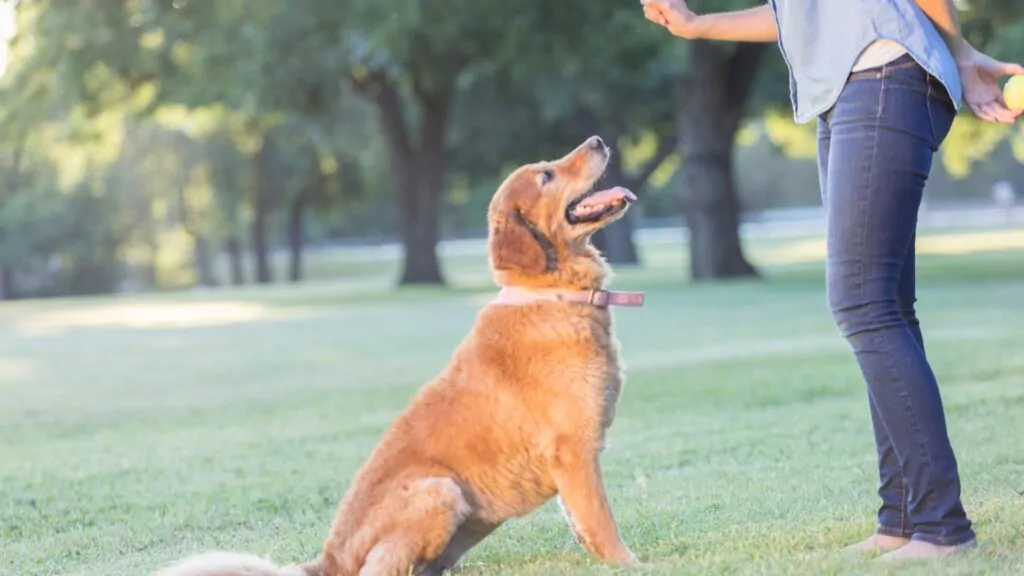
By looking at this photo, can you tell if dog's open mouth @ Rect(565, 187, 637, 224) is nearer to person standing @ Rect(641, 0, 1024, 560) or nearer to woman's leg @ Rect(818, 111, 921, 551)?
woman's leg @ Rect(818, 111, 921, 551)

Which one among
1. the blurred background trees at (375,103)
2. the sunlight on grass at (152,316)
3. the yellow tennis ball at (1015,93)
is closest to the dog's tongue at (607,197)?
the yellow tennis ball at (1015,93)

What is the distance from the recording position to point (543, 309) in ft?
15.8

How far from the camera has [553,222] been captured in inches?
197

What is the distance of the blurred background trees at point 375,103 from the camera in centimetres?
2627

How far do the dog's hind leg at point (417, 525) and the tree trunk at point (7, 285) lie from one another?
61530 mm

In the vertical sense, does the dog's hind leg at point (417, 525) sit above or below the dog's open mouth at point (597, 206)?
below

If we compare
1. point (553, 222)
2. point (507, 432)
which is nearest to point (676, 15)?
point (553, 222)

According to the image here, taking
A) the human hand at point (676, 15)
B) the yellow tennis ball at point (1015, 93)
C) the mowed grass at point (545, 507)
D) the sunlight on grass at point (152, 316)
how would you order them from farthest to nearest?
the sunlight on grass at point (152, 316) < the mowed grass at point (545, 507) < the human hand at point (676, 15) < the yellow tennis ball at point (1015, 93)

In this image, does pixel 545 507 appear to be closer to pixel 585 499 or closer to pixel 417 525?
pixel 585 499

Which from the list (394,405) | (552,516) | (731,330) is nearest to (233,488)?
(552,516)

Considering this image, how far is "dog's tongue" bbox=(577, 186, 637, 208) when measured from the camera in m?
4.90

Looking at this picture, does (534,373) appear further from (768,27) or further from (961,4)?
(961,4)

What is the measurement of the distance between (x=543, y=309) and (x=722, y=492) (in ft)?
5.56

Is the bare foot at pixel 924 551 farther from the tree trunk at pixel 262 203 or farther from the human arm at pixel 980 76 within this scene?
the tree trunk at pixel 262 203
